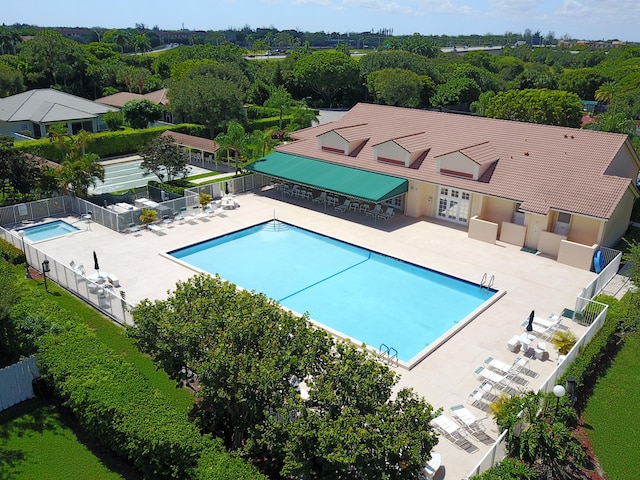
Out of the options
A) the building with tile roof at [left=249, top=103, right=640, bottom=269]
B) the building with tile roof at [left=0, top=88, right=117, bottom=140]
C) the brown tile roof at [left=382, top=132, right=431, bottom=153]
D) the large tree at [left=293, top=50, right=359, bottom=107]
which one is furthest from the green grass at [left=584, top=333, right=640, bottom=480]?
the large tree at [left=293, top=50, right=359, bottom=107]

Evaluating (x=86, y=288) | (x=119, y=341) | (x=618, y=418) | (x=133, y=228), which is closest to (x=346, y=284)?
(x=119, y=341)

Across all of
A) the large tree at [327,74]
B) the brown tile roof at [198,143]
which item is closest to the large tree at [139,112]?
the brown tile roof at [198,143]

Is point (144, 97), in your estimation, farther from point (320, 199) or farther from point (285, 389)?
point (285, 389)

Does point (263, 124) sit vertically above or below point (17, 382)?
above

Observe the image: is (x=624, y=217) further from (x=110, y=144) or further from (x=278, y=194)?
(x=110, y=144)

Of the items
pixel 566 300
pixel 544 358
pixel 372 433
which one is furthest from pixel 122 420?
pixel 566 300

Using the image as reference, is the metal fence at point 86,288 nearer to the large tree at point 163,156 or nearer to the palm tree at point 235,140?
the large tree at point 163,156
